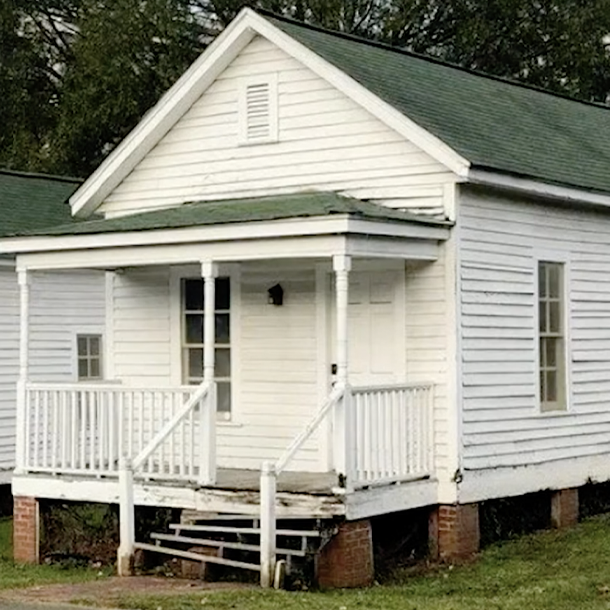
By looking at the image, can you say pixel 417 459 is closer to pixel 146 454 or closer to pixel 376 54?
pixel 146 454

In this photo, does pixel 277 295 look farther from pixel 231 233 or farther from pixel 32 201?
pixel 32 201

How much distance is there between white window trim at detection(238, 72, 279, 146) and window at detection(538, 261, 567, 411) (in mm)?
3490

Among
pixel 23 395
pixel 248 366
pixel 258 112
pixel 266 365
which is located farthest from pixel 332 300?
pixel 23 395

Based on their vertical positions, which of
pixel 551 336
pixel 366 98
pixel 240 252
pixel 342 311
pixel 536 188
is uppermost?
pixel 366 98

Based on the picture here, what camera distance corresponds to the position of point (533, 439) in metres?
16.9

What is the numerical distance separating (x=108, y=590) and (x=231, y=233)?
147 inches

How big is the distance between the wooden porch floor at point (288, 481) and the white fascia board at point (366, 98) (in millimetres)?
3525

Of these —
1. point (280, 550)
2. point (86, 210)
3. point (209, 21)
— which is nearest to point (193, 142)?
point (86, 210)

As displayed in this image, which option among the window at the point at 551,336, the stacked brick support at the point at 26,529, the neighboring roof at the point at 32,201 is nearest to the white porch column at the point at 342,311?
the window at the point at 551,336

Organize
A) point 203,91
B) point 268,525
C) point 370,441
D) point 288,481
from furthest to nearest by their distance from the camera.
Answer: point 203,91
point 288,481
point 370,441
point 268,525

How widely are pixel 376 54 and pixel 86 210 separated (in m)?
4.23

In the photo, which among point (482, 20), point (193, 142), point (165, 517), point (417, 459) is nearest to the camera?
point (417, 459)

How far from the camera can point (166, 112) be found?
17797 millimetres

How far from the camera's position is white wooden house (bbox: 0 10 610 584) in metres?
15.0
